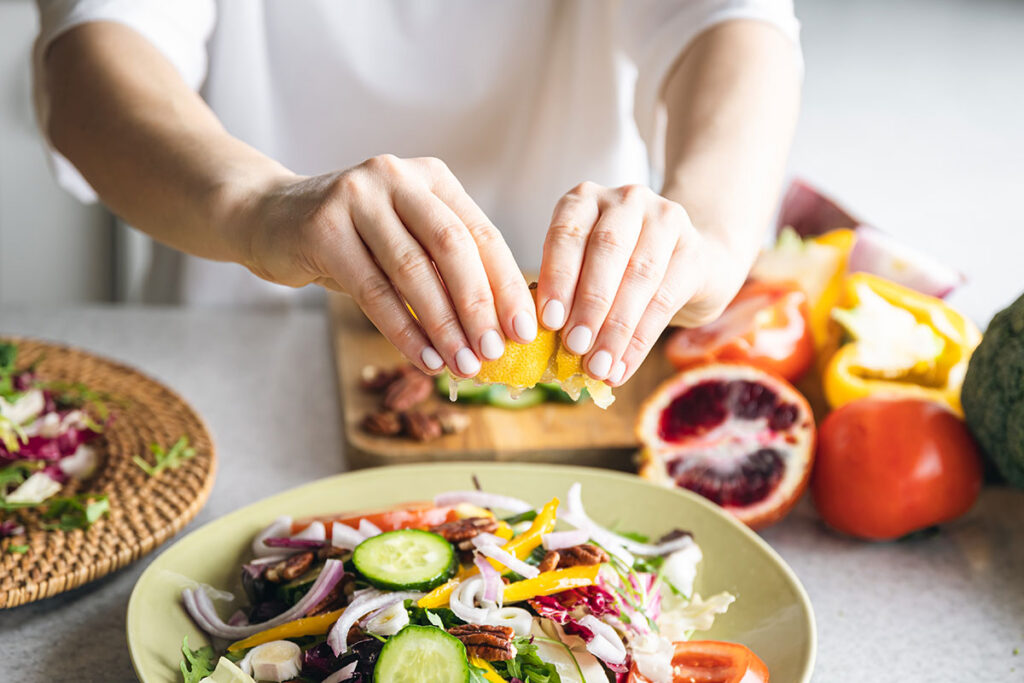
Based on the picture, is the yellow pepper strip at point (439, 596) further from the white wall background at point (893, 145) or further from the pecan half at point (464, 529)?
the white wall background at point (893, 145)

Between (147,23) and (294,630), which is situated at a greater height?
(147,23)

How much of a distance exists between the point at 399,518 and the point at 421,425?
395 mm

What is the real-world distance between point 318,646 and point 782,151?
0.97 m

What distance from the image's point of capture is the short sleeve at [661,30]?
1.56 m

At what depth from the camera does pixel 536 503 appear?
49.7 inches

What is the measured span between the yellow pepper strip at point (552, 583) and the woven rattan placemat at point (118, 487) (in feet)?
1.49

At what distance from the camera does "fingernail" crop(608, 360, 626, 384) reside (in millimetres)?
923

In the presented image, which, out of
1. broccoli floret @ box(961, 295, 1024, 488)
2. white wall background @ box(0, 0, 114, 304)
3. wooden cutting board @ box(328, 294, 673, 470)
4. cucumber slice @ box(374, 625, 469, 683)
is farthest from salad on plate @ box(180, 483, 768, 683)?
white wall background @ box(0, 0, 114, 304)

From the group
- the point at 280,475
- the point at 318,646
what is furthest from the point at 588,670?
the point at 280,475

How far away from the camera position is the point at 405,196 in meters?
0.90

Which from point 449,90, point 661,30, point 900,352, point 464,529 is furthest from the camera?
point 449,90

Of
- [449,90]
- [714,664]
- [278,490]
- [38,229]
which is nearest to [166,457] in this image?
[278,490]

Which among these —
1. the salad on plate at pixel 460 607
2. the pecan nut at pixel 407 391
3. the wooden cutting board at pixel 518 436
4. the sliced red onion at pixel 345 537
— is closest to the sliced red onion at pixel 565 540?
the salad on plate at pixel 460 607

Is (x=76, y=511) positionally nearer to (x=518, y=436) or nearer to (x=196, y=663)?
(x=196, y=663)
